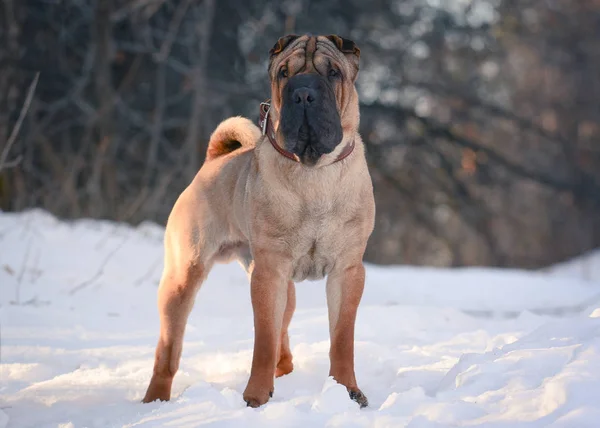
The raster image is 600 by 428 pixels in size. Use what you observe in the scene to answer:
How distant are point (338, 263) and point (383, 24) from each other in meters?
13.1

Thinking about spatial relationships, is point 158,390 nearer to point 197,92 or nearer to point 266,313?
point 266,313

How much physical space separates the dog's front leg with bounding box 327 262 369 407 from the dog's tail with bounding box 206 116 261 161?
3.91 ft

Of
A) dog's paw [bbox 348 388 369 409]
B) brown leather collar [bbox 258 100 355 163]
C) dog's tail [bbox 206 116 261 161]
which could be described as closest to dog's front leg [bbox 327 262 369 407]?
dog's paw [bbox 348 388 369 409]

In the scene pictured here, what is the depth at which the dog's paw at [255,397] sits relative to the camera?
3.73 metres

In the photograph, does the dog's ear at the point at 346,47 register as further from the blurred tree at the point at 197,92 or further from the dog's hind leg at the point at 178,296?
the blurred tree at the point at 197,92

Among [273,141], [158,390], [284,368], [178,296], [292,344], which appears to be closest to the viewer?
[273,141]

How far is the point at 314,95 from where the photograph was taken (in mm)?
3629

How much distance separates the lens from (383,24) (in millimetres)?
16391

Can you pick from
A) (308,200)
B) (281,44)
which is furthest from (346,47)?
(308,200)

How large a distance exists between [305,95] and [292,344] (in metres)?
2.15

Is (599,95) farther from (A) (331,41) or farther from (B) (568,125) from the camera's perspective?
(A) (331,41)

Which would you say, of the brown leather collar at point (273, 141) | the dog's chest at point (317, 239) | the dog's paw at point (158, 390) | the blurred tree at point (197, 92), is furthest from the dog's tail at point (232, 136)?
the blurred tree at point (197, 92)

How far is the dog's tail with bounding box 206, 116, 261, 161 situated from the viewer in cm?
490

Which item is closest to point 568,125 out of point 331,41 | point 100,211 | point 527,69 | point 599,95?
point 599,95
